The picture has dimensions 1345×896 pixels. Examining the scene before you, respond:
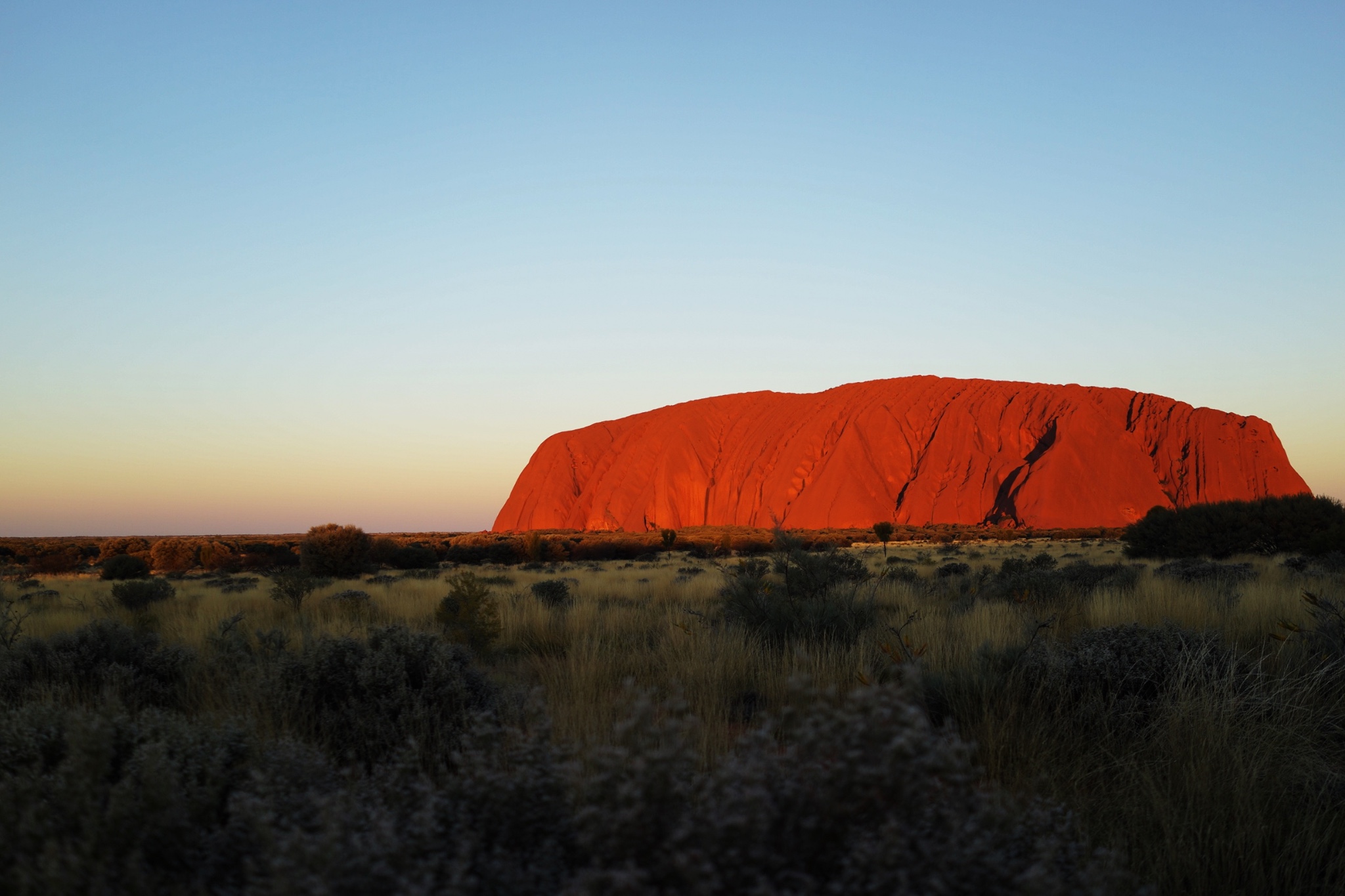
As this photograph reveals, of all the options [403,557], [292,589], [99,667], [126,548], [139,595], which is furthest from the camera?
[126,548]

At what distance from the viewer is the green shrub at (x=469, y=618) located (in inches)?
309

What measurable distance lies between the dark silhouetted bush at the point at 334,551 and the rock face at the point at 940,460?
49489 millimetres

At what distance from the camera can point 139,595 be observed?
13.3 meters

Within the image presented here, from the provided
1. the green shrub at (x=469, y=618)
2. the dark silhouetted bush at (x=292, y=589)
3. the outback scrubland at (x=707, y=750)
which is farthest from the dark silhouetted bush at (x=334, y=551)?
the green shrub at (x=469, y=618)

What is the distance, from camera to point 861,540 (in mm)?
56312

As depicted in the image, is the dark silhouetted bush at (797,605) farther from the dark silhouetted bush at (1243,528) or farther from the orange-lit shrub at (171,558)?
the orange-lit shrub at (171,558)

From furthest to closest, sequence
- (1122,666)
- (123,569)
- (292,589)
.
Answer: (123,569)
(292,589)
(1122,666)

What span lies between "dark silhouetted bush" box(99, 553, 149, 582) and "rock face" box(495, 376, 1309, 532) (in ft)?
176

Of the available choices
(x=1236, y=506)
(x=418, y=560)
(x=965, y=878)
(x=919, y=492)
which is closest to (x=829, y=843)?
(x=965, y=878)

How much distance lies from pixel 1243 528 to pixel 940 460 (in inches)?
1905

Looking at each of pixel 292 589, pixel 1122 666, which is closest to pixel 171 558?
pixel 292 589

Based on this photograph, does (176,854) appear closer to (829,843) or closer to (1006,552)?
(829,843)

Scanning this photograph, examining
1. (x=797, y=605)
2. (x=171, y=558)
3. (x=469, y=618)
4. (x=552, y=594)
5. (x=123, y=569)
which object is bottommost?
(x=171, y=558)

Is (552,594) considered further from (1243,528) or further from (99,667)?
(1243,528)
